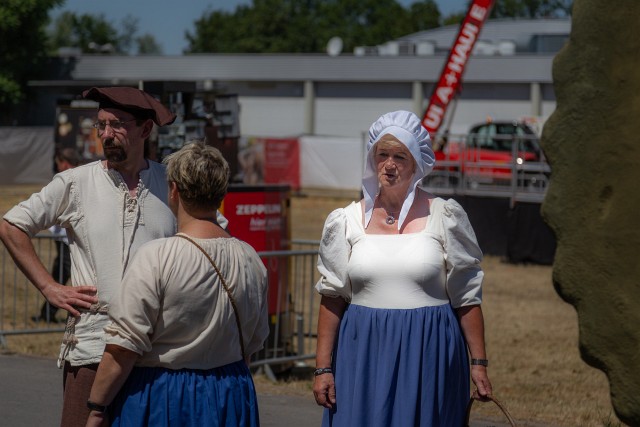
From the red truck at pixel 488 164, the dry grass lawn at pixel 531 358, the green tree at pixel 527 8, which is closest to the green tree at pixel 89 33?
the green tree at pixel 527 8

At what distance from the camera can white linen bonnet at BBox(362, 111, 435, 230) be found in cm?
463

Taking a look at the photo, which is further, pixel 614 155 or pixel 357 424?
pixel 357 424

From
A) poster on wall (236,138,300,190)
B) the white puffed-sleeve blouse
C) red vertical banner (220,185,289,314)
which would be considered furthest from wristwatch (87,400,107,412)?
poster on wall (236,138,300,190)

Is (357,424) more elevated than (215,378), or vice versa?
(215,378)

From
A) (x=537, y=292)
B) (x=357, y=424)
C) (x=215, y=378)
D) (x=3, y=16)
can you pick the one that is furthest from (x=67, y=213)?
(x=3, y=16)

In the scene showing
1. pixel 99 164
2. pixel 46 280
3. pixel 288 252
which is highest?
pixel 99 164

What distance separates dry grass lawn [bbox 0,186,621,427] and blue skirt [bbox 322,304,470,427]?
2567 mm

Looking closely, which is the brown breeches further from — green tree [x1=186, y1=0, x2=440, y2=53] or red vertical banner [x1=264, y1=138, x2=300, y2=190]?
green tree [x1=186, y1=0, x2=440, y2=53]

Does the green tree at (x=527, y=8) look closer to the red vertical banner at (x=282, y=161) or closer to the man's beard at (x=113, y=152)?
the red vertical banner at (x=282, y=161)

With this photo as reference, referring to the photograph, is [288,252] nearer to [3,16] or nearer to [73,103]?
[73,103]

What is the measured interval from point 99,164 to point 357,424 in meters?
1.45

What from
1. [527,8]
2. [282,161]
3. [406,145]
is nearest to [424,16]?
[527,8]

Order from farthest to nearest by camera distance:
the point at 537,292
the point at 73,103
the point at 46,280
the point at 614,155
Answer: the point at 73,103 → the point at 537,292 → the point at 46,280 → the point at 614,155

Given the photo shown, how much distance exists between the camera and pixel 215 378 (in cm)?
400
